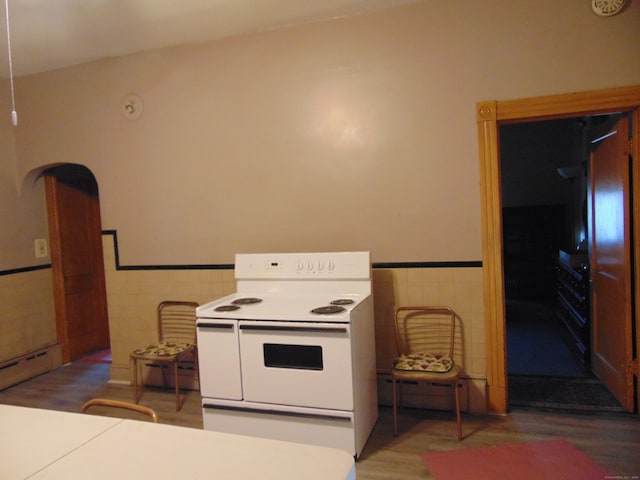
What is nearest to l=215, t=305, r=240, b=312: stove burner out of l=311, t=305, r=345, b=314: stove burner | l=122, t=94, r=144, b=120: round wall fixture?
l=311, t=305, r=345, b=314: stove burner

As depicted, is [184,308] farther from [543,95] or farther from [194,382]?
[543,95]

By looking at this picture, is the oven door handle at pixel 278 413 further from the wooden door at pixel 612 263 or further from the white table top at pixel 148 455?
the wooden door at pixel 612 263

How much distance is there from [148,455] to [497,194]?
2.42m

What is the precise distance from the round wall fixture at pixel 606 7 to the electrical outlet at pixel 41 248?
4.62 m

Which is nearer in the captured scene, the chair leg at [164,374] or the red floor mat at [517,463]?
the red floor mat at [517,463]

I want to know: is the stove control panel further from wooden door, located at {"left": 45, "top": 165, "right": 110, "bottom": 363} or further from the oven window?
wooden door, located at {"left": 45, "top": 165, "right": 110, "bottom": 363}

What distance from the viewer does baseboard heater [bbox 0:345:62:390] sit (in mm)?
3840

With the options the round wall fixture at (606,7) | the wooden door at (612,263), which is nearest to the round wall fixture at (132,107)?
the round wall fixture at (606,7)

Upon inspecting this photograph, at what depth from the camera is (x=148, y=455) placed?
1174 millimetres

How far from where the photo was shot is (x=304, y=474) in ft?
3.42

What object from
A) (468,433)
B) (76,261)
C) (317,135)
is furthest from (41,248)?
(468,433)

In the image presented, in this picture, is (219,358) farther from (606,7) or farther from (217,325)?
(606,7)

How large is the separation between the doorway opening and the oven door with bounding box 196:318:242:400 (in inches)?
105

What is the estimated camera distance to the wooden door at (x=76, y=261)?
4.32 meters
